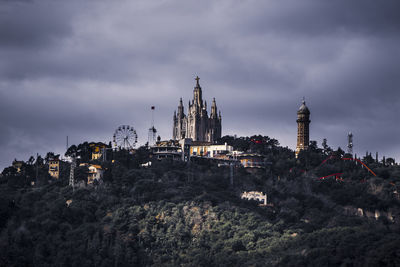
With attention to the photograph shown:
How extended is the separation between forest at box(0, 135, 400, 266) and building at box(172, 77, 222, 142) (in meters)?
30.9

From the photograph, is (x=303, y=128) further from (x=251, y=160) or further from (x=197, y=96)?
(x=197, y=96)

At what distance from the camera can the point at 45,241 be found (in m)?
120

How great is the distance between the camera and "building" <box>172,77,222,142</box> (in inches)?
7456

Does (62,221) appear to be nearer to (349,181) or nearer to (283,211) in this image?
(283,211)

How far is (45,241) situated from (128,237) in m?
13.3

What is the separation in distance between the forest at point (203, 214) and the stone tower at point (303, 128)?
12.9 m

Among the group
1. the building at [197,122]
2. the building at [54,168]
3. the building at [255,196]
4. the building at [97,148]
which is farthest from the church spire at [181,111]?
the building at [255,196]

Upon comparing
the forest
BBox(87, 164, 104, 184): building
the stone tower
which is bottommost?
the forest

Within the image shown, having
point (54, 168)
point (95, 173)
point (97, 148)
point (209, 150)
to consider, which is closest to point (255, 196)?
point (95, 173)

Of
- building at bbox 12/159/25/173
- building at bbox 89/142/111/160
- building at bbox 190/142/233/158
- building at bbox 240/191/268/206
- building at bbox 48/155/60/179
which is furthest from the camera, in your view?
building at bbox 190/142/233/158

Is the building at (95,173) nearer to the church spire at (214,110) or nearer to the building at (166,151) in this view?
the building at (166,151)

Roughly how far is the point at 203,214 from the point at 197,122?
67.3m

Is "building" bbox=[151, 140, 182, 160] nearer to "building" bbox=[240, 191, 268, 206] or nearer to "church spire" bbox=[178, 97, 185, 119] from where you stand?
"building" bbox=[240, 191, 268, 206]

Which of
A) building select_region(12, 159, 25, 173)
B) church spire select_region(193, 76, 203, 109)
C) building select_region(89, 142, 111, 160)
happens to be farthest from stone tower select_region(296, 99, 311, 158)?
building select_region(12, 159, 25, 173)
